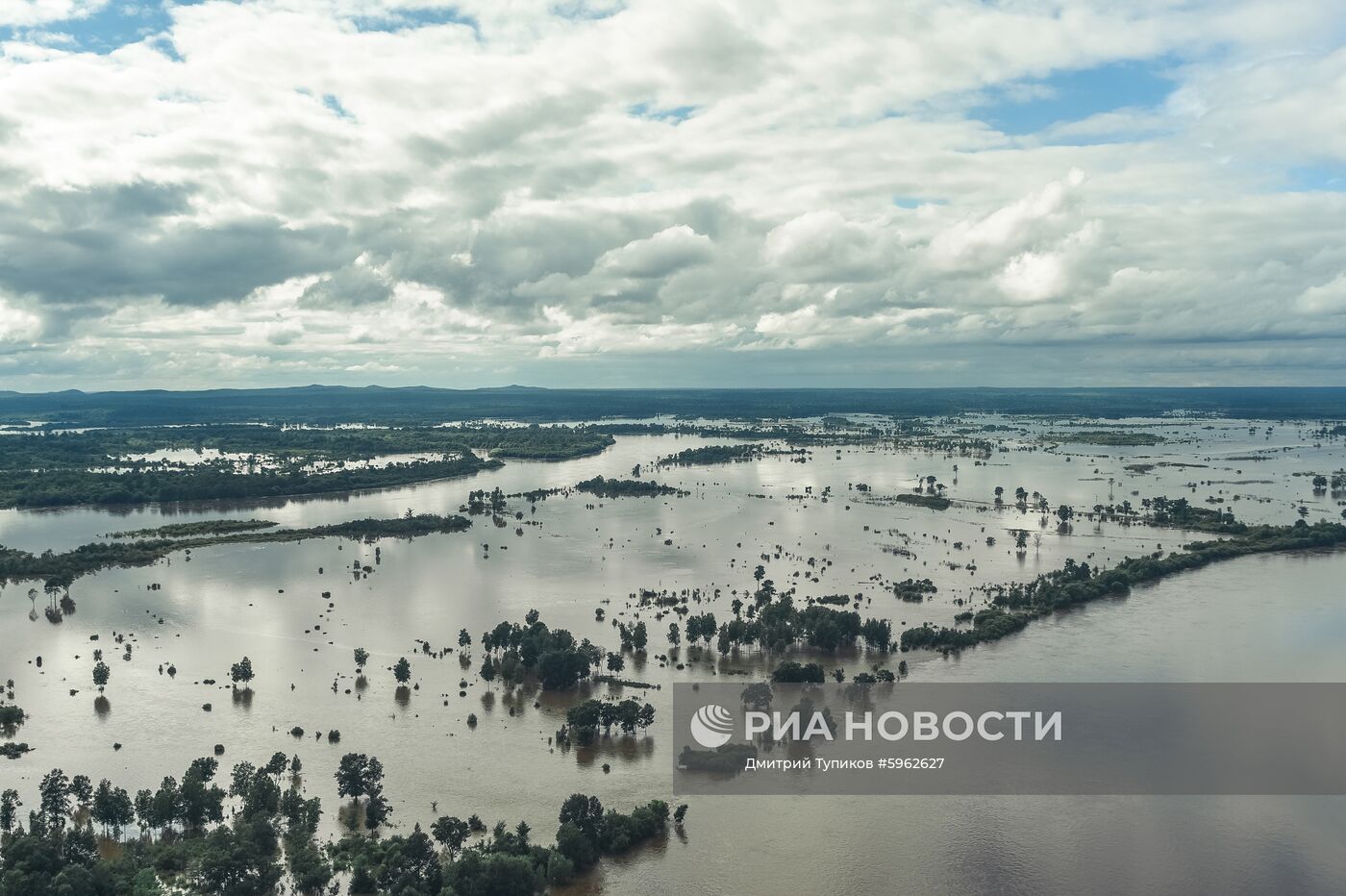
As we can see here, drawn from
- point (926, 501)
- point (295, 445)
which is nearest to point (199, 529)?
point (926, 501)

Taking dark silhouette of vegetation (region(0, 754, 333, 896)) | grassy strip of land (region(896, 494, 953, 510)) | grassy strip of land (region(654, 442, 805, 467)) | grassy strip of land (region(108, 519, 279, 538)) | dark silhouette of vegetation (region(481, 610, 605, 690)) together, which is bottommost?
dark silhouette of vegetation (region(0, 754, 333, 896))

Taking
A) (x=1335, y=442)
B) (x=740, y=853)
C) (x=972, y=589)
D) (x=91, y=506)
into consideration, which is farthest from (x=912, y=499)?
(x=1335, y=442)

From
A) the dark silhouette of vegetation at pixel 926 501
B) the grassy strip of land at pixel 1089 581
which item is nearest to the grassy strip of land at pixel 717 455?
the dark silhouette of vegetation at pixel 926 501

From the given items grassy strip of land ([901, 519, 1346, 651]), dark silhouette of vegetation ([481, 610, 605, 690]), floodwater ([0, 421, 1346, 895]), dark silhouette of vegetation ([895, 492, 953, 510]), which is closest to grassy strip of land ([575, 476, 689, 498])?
floodwater ([0, 421, 1346, 895])

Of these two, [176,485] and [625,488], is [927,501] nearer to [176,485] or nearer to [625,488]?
[625,488]

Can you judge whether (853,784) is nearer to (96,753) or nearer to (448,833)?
(448,833)

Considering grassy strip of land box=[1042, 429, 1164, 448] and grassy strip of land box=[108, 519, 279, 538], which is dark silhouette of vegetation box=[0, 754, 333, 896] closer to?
grassy strip of land box=[108, 519, 279, 538]
